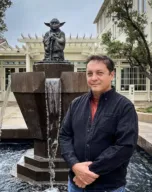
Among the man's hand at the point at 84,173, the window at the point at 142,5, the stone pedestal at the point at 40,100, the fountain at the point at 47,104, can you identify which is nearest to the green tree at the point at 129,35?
the window at the point at 142,5

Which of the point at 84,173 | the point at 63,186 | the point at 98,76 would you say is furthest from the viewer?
the point at 63,186

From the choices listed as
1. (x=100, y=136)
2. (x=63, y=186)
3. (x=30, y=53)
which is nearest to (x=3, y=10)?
(x=30, y=53)

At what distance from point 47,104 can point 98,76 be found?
2667 mm

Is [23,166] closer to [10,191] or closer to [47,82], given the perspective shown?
[10,191]

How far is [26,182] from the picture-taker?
15.0 feet

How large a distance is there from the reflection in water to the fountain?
0.71 ft

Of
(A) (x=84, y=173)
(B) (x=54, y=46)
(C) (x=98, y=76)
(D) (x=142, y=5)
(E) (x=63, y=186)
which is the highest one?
(D) (x=142, y=5)

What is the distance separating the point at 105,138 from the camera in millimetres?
1883

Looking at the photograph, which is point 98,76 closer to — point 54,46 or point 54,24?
point 54,46

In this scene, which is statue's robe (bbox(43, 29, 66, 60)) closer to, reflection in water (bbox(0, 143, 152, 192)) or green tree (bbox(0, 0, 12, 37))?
reflection in water (bbox(0, 143, 152, 192))

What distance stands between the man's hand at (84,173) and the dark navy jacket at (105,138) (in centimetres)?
3

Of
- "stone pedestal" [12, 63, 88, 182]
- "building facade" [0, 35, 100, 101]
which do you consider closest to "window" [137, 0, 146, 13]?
"building facade" [0, 35, 100, 101]

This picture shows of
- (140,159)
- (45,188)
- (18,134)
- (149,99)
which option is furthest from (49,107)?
(149,99)

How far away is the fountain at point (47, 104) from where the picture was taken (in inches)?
173
